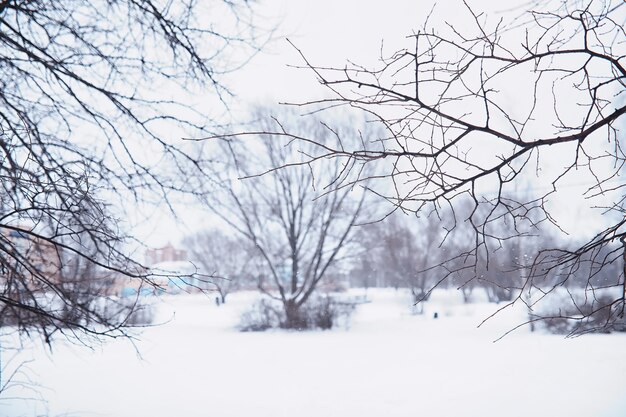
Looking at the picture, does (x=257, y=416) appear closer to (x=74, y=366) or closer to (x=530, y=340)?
(x=74, y=366)

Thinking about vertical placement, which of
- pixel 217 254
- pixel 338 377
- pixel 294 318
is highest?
pixel 217 254

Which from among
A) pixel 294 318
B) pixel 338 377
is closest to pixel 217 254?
pixel 294 318

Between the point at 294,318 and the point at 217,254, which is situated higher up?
the point at 217,254

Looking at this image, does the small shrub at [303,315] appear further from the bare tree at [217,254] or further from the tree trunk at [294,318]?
the bare tree at [217,254]

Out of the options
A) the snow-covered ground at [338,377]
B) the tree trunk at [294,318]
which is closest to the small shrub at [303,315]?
the tree trunk at [294,318]

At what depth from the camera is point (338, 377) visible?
8.57m

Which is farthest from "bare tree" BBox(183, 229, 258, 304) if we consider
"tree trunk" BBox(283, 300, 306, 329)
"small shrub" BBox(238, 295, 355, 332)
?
"tree trunk" BBox(283, 300, 306, 329)

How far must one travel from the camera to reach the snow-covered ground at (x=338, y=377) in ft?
20.8

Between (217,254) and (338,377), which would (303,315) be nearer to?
(338,377)

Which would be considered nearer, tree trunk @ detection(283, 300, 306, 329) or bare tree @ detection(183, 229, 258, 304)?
tree trunk @ detection(283, 300, 306, 329)

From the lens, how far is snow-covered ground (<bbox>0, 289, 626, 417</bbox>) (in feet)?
20.8

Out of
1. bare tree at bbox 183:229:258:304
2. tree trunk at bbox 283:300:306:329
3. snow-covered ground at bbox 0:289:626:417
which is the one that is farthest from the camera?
bare tree at bbox 183:229:258:304

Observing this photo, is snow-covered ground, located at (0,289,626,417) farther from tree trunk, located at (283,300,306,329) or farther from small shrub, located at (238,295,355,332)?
small shrub, located at (238,295,355,332)

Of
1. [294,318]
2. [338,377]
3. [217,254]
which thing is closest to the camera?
[338,377]
